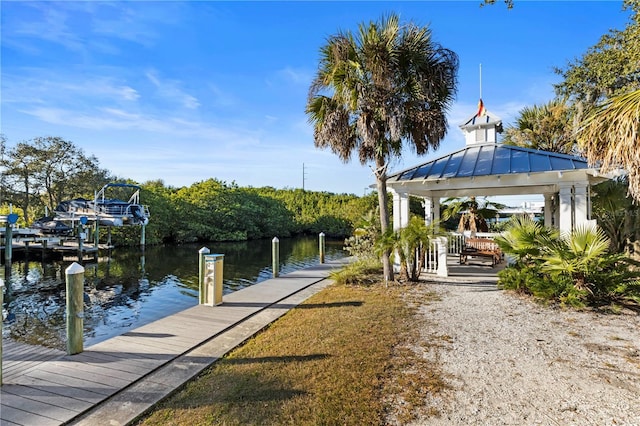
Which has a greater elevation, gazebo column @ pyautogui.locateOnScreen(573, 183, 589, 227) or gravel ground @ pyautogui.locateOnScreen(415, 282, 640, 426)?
gazebo column @ pyautogui.locateOnScreen(573, 183, 589, 227)

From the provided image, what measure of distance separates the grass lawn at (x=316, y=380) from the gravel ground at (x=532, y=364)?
32cm

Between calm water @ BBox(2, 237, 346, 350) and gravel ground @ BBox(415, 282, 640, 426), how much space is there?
19.8ft

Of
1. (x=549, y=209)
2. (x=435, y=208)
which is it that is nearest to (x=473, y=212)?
(x=435, y=208)

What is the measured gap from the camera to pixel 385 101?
8250 mm

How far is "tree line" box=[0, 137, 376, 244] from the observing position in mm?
25906

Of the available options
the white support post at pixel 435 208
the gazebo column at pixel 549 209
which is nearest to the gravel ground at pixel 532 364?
the white support post at pixel 435 208

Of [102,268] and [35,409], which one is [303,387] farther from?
[102,268]

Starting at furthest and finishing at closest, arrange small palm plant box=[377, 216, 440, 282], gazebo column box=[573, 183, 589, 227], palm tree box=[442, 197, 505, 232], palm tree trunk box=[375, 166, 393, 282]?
palm tree box=[442, 197, 505, 232] < palm tree trunk box=[375, 166, 393, 282] < small palm plant box=[377, 216, 440, 282] < gazebo column box=[573, 183, 589, 227]

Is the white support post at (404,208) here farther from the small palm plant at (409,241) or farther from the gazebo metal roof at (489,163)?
the small palm plant at (409,241)

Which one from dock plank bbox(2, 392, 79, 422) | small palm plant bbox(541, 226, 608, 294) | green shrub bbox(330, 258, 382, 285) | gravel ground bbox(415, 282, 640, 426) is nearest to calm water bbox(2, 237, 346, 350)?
dock plank bbox(2, 392, 79, 422)

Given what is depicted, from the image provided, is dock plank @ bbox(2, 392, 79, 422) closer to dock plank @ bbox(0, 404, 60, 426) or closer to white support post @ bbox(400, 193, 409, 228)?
dock plank @ bbox(0, 404, 60, 426)

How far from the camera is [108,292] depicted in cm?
1090

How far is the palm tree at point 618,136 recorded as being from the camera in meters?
3.96

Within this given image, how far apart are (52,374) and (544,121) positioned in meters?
19.2
